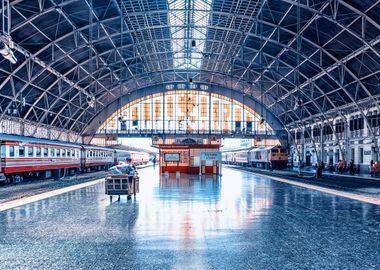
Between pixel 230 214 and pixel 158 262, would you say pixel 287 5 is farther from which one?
pixel 158 262

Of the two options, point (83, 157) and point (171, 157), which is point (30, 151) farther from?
point (171, 157)

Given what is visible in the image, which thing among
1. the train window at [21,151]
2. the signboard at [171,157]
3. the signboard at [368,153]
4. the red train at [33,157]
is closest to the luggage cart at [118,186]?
the red train at [33,157]

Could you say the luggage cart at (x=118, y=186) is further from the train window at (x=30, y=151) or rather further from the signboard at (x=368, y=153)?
the signboard at (x=368, y=153)

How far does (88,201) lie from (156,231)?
7.31m

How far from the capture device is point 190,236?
8836mm

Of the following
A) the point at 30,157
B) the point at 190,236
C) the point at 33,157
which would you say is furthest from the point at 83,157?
the point at 190,236

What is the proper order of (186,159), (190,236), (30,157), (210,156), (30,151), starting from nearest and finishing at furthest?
(190,236)
(30,151)
(30,157)
(210,156)
(186,159)

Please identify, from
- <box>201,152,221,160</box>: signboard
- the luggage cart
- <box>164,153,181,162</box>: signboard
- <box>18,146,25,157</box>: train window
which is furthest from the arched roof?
the luggage cart

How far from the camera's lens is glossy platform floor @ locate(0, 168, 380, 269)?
22.4 feet

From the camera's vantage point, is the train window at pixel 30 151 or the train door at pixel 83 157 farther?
the train door at pixel 83 157

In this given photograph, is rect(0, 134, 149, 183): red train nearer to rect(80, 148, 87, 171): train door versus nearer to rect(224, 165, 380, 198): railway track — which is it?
rect(80, 148, 87, 171): train door

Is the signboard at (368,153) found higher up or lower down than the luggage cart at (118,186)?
higher up

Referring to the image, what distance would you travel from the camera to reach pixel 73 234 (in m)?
9.04

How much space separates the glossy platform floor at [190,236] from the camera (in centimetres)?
681
